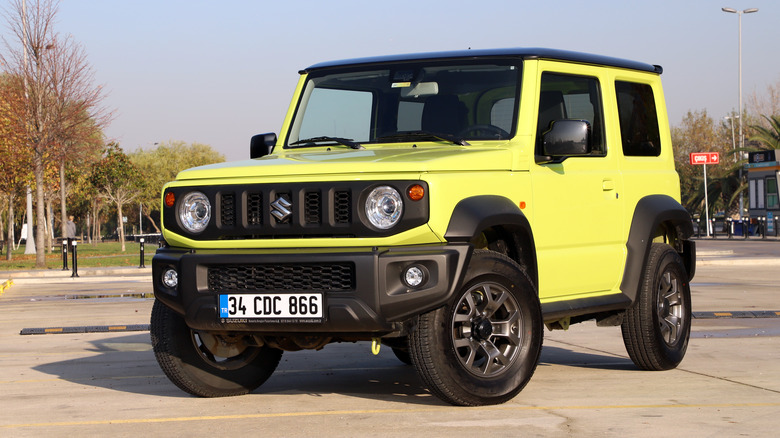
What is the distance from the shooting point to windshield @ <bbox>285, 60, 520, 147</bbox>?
674 cm

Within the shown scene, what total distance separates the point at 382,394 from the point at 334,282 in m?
1.27

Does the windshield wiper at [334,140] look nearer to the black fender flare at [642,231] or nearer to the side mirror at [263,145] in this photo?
the side mirror at [263,145]

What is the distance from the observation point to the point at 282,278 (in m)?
5.83

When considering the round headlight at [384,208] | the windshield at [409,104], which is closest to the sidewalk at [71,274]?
the windshield at [409,104]

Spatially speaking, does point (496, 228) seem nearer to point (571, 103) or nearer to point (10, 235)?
point (571, 103)

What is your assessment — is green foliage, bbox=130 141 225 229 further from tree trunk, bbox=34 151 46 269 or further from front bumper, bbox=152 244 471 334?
front bumper, bbox=152 244 471 334

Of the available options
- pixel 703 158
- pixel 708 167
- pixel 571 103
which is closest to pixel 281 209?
pixel 571 103

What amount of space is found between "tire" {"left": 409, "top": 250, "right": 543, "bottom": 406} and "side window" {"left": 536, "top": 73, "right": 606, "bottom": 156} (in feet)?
3.54

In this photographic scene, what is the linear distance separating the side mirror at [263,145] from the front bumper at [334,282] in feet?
5.47

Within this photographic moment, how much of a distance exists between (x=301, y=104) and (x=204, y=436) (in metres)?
2.95

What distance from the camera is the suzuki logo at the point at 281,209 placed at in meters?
5.86

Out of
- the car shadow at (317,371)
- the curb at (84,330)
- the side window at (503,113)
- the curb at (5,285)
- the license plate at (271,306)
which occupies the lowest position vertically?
the curb at (5,285)

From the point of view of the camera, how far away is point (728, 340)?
9500mm

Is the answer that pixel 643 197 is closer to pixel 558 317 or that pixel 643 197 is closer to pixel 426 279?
pixel 558 317
